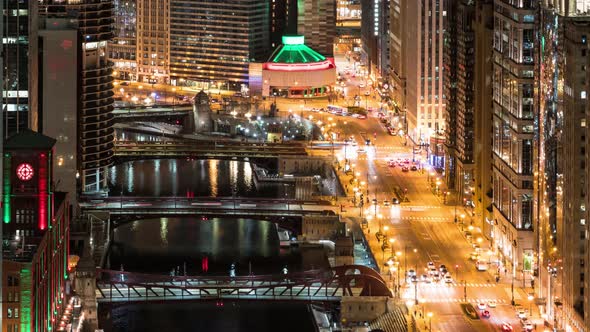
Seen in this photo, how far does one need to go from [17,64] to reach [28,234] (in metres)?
28.9

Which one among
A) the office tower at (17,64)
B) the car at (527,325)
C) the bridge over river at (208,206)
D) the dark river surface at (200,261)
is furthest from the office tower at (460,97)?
the office tower at (17,64)

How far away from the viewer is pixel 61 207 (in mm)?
141500

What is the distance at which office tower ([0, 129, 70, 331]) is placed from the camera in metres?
121

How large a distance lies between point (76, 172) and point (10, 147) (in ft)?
216

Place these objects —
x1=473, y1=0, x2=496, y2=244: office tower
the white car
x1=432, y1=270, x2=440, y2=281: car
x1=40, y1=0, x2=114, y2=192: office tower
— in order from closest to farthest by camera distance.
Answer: the white car
x1=432, y1=270, x2=440, y2=281: car
x1=473, y1=0, x2=496, y2=244: office tower
x1=40, y1=0, x2=114, y2=192: office tower

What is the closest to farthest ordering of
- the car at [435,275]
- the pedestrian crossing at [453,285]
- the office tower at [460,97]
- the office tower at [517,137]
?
the pedestrian crossing at [453,285]
the car at [435,275]
the office tower at [517,137]
the office tower at [460,97]

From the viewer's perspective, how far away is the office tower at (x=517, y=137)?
158 m

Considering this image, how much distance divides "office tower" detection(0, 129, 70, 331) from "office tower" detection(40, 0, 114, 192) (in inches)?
2053

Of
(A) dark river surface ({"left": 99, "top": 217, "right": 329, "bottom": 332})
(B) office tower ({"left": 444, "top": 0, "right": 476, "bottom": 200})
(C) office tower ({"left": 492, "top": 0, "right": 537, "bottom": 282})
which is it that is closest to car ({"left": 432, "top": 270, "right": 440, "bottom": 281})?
(C) office tower ({"left": 492, "top": 0, "right": 537, "bottom": 282})

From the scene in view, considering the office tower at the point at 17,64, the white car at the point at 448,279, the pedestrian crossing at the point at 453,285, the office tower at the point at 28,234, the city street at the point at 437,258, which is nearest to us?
the office tower at the point at 28,234

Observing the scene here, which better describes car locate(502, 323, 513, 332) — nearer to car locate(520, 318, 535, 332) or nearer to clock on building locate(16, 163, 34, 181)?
car locate(520, 318, 535, 332)

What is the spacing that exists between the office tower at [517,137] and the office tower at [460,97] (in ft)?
57.7

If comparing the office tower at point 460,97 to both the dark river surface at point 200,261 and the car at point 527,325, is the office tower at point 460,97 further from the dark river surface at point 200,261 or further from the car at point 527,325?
the car at point 527,325

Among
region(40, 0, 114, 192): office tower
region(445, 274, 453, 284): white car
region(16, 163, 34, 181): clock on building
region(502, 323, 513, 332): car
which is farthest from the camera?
region(40, 0, 114, 192): office tower
